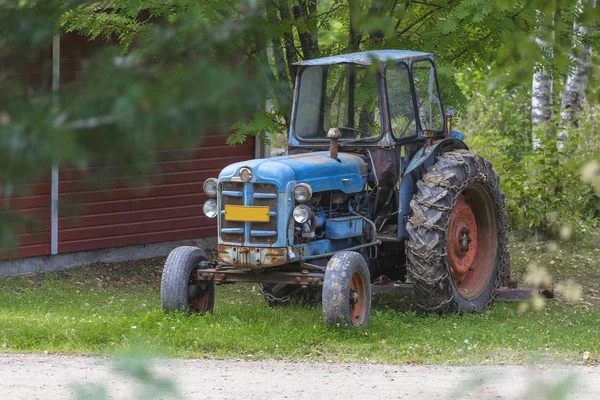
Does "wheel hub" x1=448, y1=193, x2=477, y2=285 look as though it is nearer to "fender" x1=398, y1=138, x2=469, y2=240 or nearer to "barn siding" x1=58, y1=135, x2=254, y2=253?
"fender" x1=398, y1=138, x2=469, y2=240

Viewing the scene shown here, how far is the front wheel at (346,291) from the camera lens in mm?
7781

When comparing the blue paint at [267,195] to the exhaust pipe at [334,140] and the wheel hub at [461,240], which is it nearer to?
the exhaust pipe at [334,140]

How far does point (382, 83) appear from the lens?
29.0 ft

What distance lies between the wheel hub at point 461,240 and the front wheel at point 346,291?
1309 mm

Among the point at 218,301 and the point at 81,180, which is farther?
the point at 218,301

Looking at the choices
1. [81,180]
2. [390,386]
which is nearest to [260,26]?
[81,180]

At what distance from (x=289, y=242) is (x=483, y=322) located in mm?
2086

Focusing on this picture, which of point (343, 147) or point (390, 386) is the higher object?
point (343, 147)

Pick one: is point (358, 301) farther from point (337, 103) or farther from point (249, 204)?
point (337, 103)

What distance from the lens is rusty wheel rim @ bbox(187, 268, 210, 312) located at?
870cm

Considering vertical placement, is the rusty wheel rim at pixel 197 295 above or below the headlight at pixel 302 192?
below

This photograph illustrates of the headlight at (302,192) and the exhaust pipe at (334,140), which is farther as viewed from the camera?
the exhaust pipe at (334,140)

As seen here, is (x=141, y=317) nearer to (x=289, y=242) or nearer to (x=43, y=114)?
(x=289, y=242)

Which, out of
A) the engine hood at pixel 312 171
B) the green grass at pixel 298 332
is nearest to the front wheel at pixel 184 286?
the green grass at pixel 298 332
